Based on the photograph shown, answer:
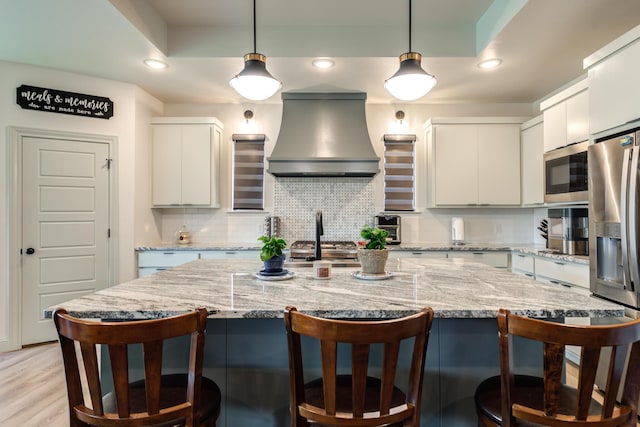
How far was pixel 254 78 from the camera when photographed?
213 cm

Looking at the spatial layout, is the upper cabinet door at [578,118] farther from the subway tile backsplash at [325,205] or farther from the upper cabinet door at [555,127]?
the subway tile backsplash at [325,205]

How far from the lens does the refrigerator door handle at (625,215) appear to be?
2.05 m

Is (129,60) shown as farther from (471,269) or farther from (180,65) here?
(471,269)

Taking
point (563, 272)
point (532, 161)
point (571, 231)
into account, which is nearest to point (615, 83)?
point (571, 231)

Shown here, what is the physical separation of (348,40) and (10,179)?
3386 millimetres

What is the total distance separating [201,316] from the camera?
1019mm

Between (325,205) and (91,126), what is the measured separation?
2694mm

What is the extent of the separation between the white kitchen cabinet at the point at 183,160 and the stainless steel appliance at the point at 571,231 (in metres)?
3.71

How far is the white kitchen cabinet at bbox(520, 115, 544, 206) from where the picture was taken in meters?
3.75

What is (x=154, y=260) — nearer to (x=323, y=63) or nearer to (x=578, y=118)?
(x=323, y=63)

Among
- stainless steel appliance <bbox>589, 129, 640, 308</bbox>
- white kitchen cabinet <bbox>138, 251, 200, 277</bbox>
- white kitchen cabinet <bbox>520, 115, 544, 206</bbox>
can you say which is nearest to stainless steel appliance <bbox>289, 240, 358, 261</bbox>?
white kitchen cabinet <bbox>138, 251, 200, 277</bbox>

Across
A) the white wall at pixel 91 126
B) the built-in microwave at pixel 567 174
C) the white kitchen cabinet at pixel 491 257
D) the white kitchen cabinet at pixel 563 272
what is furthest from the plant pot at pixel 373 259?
the white wall at pixel 91 126

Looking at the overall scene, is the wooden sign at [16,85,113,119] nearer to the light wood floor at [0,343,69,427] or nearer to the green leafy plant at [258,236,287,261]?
the light wood floor at [0,343,69,427]

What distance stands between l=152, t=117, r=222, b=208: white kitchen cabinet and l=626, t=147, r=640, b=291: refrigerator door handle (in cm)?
377
